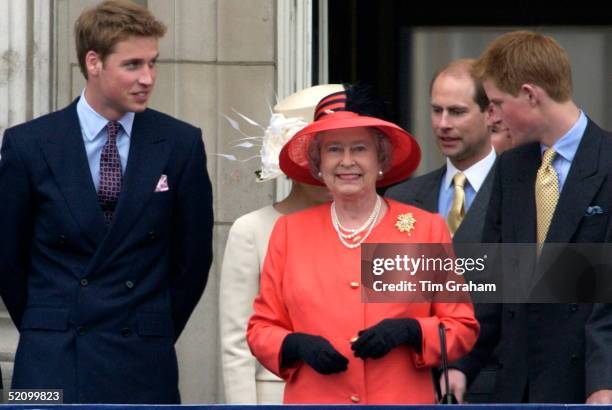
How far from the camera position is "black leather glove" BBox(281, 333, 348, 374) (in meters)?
5.77

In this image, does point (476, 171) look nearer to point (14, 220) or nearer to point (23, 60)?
point (14, 220)

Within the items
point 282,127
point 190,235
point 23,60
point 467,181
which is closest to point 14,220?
point 190,235

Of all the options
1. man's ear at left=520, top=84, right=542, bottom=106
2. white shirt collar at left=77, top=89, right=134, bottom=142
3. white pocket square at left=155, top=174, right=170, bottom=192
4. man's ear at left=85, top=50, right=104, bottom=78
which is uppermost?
man's ear at left=85, top=50, right=104, bottom=78

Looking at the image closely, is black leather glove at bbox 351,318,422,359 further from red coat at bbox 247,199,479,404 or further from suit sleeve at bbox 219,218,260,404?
suit sleeve at bbox 219,218,260,404

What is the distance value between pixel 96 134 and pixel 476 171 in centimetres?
152

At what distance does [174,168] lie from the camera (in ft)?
21.6

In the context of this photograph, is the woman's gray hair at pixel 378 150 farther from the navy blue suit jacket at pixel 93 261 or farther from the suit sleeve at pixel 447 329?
the navy blue suit jacket at pixel 93 261

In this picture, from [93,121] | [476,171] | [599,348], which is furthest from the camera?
[476,171]

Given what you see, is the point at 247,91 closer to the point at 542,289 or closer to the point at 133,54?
the point at 133,54

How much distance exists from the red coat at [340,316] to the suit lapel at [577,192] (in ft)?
1.24

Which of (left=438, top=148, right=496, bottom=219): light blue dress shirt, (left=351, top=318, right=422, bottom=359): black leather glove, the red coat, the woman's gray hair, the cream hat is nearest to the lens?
(left=351, top=318, right=422, bottom=359): black leather glove

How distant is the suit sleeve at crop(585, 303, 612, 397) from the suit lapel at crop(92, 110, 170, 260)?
1561 mm

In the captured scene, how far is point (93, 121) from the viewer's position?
6.59 metres

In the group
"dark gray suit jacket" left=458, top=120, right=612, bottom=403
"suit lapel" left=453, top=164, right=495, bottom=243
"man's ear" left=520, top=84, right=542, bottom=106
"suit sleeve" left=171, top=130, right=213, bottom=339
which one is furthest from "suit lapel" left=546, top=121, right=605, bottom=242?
"suit sleeve" left=171, top=130, right=213, bottom=339
